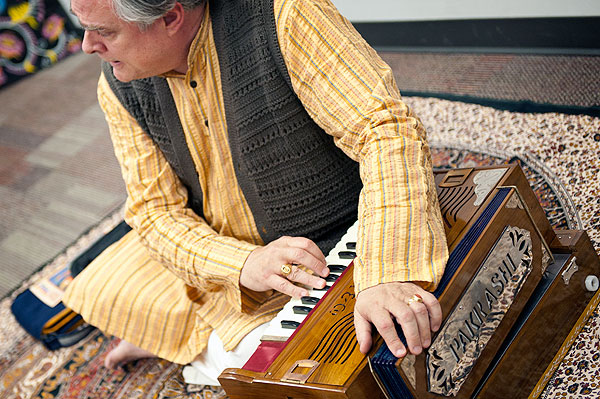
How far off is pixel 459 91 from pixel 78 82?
3.21 meters

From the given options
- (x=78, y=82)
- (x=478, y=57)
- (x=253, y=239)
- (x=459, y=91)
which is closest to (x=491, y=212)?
(x=253, y=239)

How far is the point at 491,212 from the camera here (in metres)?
1.17

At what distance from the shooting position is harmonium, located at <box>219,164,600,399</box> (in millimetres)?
1042

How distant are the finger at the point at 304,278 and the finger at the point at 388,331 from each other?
0.26m

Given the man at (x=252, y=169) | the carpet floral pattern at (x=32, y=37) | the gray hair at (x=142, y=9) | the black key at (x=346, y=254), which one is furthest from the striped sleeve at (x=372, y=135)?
the carpet floral pattern at (x=32, y=37)

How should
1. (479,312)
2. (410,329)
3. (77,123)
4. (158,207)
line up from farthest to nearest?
(77,123) → (158,207) → (479,312) → (410,329)

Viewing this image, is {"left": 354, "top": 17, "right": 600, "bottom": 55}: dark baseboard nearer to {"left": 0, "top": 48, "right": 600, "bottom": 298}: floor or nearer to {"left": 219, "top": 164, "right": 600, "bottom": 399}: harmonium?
{"left": 0, "top": 48, "right": 600, "bottom": 298}: floor

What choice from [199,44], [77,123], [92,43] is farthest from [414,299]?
[77,123]

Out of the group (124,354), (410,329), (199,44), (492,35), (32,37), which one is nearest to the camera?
(410,329)

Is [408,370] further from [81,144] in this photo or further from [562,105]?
[81,144]

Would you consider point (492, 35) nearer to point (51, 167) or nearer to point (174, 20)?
point (174, 20)

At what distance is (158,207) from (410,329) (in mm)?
911

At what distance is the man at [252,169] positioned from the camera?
1.16 metres

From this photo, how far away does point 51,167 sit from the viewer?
3824 millimetres
